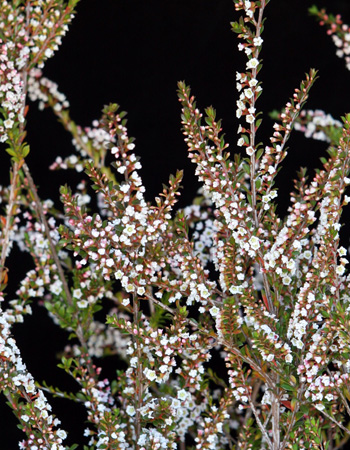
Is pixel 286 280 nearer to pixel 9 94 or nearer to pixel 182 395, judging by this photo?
pixel 182 395

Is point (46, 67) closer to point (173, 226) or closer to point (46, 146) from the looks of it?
point (46, 146)

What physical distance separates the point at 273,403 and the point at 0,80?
92 centimetres

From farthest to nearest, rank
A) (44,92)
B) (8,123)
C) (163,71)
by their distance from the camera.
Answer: (163,71), (44,92), (8,123)

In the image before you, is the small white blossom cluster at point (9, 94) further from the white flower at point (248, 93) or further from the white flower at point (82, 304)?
the white flower at point (248, 93)

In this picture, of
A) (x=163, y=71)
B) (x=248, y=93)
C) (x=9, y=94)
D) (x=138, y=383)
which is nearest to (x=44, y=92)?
(x=9, y=94)

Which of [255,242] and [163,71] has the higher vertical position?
[163,71]

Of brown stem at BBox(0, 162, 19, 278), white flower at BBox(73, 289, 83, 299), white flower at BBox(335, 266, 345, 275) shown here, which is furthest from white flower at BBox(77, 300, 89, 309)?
white flower at BBox(335, 266, 345, 275)

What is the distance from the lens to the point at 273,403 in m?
1.41

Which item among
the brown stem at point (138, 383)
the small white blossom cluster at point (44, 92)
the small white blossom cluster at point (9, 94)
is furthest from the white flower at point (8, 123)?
the brown stem at point (138, 383)

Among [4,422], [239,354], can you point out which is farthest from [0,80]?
[4,422]

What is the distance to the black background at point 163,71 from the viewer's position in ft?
7.32

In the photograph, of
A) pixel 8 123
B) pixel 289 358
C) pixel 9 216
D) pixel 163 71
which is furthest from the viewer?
pixel 163 71

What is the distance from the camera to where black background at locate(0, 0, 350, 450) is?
2232 mm

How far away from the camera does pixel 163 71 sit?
2250 mm
